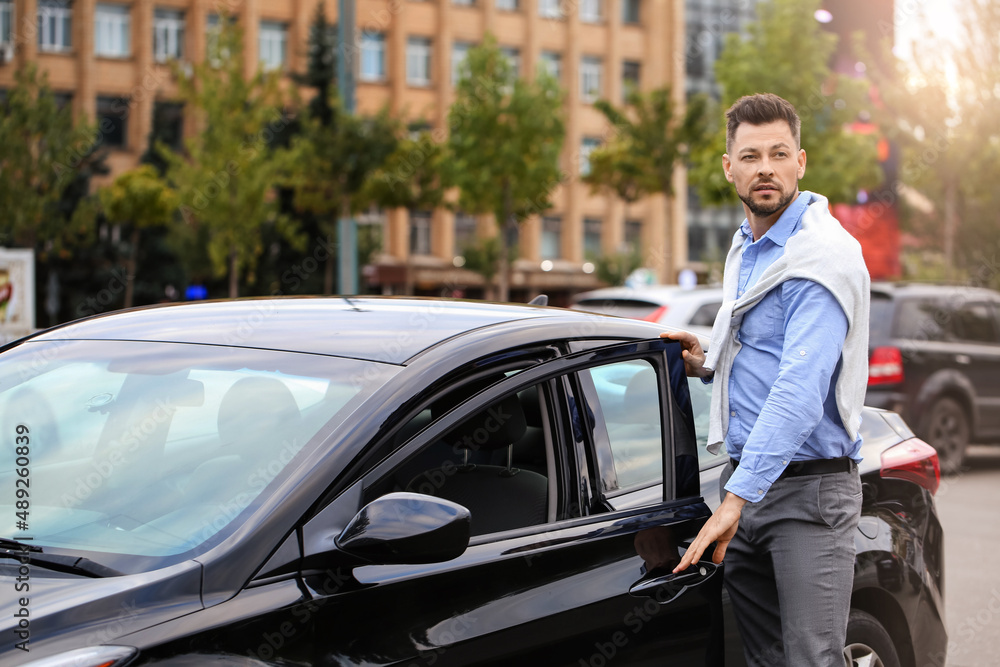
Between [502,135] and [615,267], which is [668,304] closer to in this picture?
[502,135]

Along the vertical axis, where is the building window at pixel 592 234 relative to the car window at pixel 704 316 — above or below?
above

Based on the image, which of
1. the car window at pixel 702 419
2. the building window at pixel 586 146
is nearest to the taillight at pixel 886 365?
the car window at pixel 702 419

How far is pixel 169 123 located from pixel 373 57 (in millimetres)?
9320

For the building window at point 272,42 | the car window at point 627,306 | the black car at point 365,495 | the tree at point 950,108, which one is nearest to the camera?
the black car at point 365,495

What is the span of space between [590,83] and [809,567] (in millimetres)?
50615

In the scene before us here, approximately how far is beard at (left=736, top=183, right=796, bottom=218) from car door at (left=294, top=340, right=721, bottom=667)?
1.55ft

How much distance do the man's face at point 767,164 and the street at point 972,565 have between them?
3.27 meters

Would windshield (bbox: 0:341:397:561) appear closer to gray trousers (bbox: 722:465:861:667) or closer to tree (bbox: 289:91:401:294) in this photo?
gray trousers (bbox: 722:465:861:667)

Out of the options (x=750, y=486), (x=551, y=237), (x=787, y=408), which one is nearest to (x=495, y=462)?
(x=750, y=486)

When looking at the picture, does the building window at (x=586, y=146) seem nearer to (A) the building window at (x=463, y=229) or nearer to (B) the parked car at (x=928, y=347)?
(A) the building window at (x=463, y=229)

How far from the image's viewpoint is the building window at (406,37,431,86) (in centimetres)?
4775

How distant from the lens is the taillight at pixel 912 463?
3.52m

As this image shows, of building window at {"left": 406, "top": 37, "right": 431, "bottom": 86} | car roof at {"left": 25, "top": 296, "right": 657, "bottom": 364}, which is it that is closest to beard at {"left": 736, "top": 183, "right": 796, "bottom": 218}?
car roof at {"left": 25, "top": 296, "right": 657, "bottom": 364}

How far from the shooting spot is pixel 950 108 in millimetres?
23609
